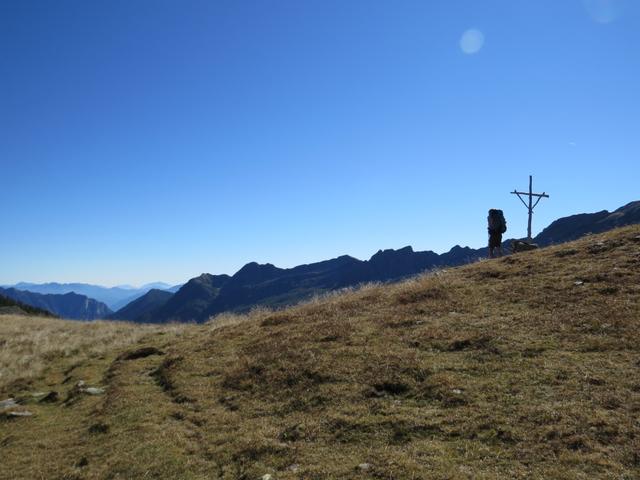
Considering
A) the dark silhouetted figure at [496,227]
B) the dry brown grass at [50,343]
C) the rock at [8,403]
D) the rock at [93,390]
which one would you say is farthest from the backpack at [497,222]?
the rock at [8,403]

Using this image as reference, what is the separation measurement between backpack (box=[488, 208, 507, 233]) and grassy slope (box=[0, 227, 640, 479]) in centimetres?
1202

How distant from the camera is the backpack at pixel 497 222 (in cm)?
3125

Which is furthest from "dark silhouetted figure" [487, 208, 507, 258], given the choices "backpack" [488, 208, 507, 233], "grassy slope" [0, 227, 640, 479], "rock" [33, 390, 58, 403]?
"rock" [33, 390, 58, 403]

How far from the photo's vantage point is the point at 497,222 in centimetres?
3127

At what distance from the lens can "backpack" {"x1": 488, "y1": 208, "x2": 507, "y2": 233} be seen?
31.2m

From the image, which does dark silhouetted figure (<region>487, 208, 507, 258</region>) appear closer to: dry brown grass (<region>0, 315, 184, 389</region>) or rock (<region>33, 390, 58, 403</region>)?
dry brown grass (<region>0, 315, 184, 389</region>)

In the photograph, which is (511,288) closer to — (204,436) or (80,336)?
(204,436)

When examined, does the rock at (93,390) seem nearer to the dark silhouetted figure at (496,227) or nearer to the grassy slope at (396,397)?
the grassy slope at (396,397)

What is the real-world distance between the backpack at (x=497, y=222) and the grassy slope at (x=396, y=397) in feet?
39.4

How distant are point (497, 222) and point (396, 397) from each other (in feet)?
77.4

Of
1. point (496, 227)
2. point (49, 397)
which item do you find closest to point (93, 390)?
point (49, 397)

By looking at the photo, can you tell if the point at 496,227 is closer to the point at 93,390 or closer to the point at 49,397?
the point at 93,390

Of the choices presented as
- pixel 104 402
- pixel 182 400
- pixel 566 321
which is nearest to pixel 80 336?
pixel 104 402

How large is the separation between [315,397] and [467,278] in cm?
1201
